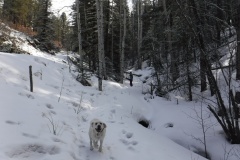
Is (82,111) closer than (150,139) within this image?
No

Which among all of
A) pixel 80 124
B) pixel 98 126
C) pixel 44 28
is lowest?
pixel 80 124

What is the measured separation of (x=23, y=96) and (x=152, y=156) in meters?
4.63

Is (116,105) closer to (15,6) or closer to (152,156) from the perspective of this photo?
(152,156)

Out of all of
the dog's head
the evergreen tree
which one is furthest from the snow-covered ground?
the evergreen tree

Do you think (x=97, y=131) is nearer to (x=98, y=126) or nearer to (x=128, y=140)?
(x=98, y=126)

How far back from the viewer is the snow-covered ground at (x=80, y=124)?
6.54m

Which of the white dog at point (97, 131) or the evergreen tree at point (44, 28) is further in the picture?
the evergreen tree at point (44, 28)

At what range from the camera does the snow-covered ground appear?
6540 mm

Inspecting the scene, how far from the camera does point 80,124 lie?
963 centimetres

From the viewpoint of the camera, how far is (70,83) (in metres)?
15.4

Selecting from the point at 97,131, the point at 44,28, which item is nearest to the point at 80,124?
the point at 97,131

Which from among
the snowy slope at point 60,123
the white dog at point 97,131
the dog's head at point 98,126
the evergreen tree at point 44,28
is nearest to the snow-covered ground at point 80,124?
the snowy slope at point 60,123

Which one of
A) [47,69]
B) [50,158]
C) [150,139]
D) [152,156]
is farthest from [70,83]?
[50,158]

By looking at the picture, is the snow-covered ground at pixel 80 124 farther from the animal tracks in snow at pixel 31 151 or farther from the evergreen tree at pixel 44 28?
the evergreen tree at pixel 44 28
